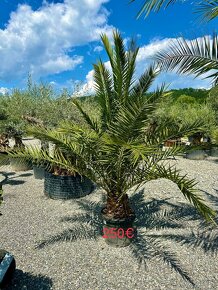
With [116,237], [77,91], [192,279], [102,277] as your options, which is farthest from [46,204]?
[77,91]

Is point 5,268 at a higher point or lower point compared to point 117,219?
lower

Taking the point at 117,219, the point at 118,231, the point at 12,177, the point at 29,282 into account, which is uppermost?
the point at 117,219

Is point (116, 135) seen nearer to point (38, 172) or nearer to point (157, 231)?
point (157, 231)

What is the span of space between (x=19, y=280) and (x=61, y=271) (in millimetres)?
561

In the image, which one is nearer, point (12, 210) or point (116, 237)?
point (116, 237)

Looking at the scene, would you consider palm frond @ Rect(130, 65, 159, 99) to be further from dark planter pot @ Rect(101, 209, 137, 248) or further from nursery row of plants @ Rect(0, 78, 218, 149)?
dark planter pot @ Rect(101, 209, 137, 248)

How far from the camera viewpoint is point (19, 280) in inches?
139

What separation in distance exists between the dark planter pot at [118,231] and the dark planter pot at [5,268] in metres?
1.57

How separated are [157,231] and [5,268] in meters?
2.71

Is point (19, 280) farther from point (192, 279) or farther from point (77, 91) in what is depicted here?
point (77, 91)

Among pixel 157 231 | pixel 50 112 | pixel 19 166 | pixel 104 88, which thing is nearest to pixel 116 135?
pixel 104 88

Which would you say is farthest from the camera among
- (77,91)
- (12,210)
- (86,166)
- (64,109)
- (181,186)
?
(77,91)

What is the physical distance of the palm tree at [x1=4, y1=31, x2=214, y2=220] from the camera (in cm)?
397

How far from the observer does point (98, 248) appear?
4.33 m
